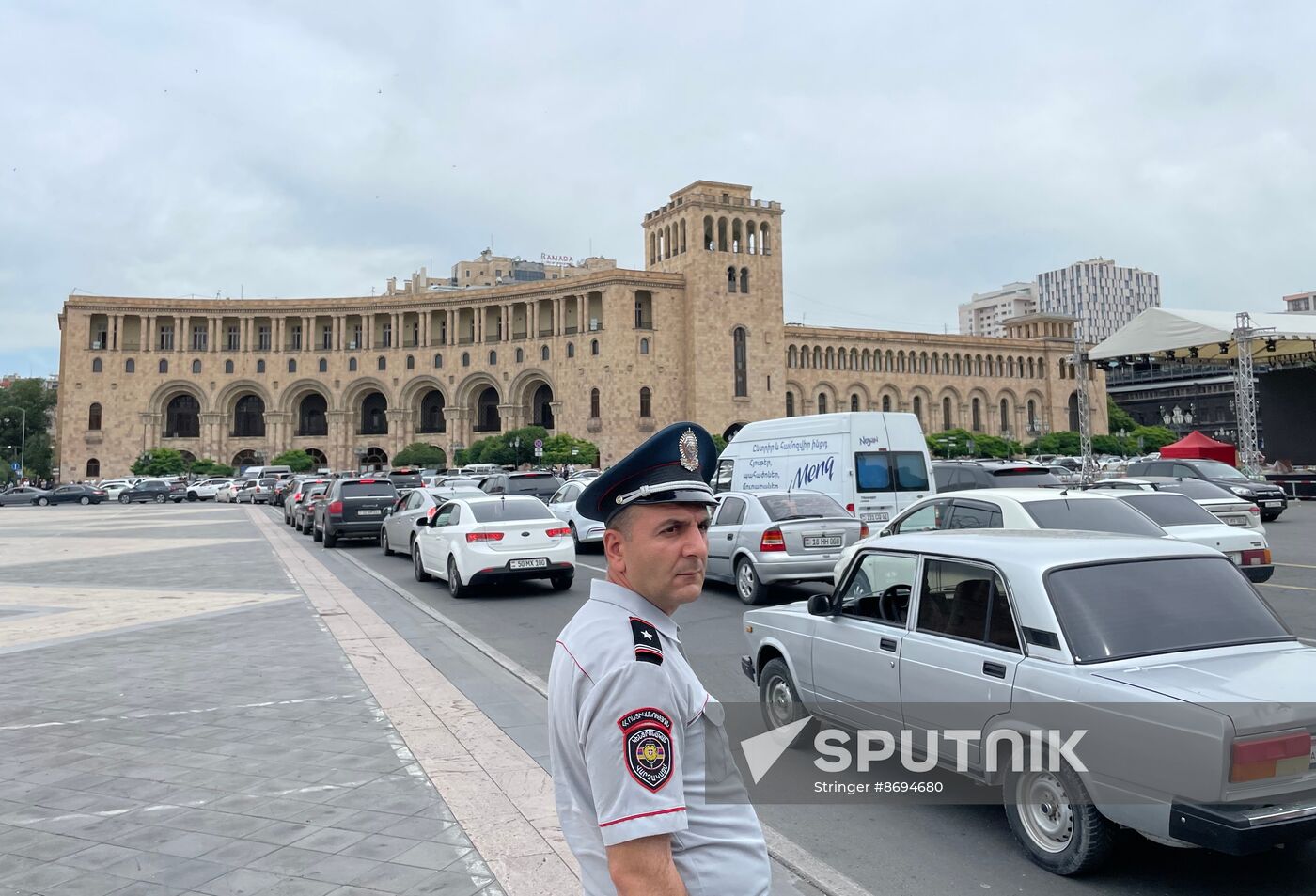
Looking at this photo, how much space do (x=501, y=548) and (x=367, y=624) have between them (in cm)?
303

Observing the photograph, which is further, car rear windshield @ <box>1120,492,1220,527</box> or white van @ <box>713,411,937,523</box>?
white van @ <box>713,411,937,523</box>

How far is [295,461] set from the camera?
70438mm

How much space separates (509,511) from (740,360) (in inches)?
2444

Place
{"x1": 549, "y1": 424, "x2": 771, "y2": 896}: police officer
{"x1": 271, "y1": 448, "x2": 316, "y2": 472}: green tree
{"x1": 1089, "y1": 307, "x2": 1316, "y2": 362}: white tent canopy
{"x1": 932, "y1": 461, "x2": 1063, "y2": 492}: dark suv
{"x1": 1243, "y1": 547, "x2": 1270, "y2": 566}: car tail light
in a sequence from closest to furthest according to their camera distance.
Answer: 1. {"x1": 549, "y1": 424, "x2": 771, "y2": 896}: police officer
2. {"x1": 1243, "y1": 547, "x2": 1270, "y2": 566}: car tail light
3. {"x1": 932, "y1": 461, "x2": 1063, "y2": 492}: dark suv
4. {"x1": 1089, "y1": 307, "x2": 1316, "y2": 362}: white tent canopy
5. {"x1": 271, "y1": 448, "x2": 316, "y2": 472}: green tree

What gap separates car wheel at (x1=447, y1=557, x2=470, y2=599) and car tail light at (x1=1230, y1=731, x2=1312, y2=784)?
11.2 metres

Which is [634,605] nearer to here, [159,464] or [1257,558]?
[1257,558]

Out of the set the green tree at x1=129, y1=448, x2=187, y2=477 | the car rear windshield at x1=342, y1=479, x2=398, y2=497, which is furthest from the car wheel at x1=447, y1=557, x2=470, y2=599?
the green tree at x1=129, y1=448, x2=187, y2=477

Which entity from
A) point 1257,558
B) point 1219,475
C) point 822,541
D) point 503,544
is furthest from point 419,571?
point 1219,475

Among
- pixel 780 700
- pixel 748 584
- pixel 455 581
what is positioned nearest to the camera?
pixel 780 700

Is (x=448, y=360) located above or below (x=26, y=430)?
above

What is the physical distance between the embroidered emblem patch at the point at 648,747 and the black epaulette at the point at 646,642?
3.8 inches

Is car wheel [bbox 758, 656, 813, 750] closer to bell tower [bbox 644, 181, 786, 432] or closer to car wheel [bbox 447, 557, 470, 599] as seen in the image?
car wheel [bbox 447, 557, 470, 599]

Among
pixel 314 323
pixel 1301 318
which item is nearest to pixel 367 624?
pixel 1301 318

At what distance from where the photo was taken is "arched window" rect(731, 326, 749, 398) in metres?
74.3
